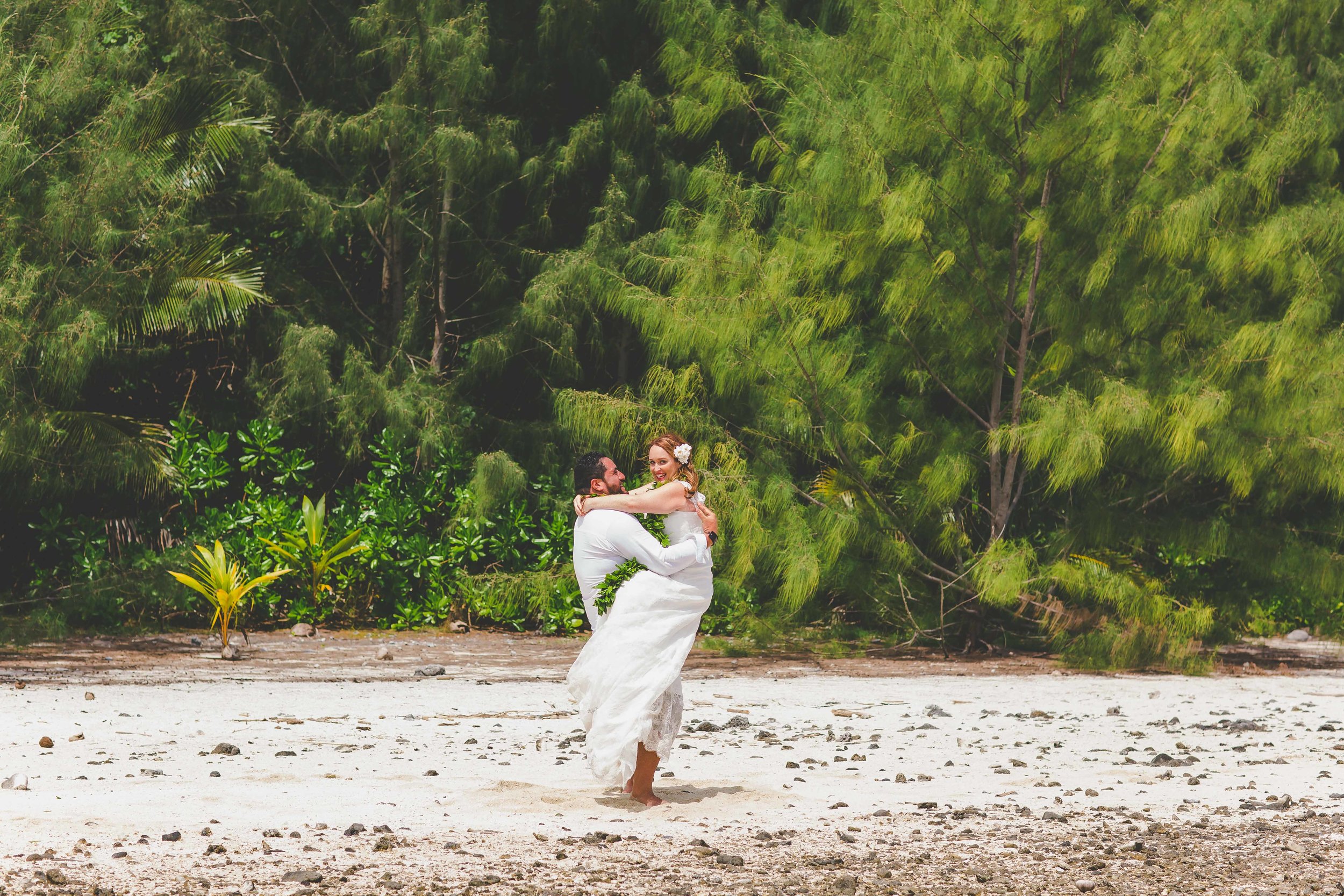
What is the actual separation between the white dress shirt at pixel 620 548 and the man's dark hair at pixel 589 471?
110 millimetres

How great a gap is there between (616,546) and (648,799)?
3.30 feet

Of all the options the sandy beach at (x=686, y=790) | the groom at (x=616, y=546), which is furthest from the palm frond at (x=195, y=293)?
the groom at (x=616, y=546)

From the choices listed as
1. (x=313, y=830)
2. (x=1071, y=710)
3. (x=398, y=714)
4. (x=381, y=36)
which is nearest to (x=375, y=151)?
(x=381, y=36)

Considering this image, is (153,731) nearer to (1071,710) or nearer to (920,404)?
(1071,710)

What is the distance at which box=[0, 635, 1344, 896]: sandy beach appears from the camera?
15.2 ft

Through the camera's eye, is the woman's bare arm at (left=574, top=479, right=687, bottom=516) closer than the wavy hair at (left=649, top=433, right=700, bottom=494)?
Yes

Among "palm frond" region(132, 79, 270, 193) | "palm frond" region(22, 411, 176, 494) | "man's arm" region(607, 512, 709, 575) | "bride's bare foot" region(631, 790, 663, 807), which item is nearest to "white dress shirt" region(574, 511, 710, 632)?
"man's arm" region(607, 512, 709, 575)

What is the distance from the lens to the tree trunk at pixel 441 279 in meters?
13.9

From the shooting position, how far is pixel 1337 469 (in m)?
10.7

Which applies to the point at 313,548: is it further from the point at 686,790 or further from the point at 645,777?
the point at 645,777

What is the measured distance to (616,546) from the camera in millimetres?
5508

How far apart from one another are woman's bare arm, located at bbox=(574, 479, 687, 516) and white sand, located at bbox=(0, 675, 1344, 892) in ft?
3.81

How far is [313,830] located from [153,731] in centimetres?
243

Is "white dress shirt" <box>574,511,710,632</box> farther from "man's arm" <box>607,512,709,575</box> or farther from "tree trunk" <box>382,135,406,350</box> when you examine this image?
"tree trunk" <box>382,135,406,350</box>
